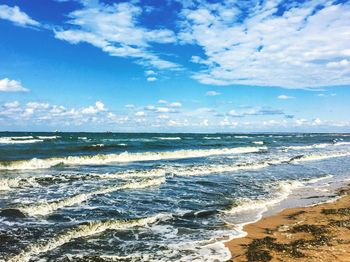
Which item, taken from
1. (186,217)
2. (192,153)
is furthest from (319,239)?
(192,153)

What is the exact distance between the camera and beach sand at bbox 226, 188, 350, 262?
7.85m

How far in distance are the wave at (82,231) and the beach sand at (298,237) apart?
2841 millimetres

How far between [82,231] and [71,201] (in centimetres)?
367

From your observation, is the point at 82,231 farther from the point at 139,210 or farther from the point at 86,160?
the point at 86,160

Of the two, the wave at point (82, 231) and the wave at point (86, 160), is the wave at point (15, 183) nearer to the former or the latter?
the wave at point (86, 160)

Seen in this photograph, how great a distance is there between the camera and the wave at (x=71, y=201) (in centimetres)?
1166

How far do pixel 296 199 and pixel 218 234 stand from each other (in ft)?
20.3

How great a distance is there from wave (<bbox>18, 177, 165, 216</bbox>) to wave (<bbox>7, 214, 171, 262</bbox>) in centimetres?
227

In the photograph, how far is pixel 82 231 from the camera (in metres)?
9.67

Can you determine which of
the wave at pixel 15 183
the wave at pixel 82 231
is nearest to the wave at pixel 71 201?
the wave at pixel 82 231

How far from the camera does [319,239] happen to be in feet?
29.4

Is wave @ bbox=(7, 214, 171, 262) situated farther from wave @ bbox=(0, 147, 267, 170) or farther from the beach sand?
wave @ bbox=(0, 147, 267, 170)

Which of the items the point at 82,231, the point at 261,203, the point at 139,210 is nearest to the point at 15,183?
the point at 139,210

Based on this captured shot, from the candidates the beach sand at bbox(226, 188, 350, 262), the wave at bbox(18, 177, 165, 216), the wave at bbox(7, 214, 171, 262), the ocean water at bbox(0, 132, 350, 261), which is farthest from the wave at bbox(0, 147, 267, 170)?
the beach sand at bbox(226, 188, 350, 262)
